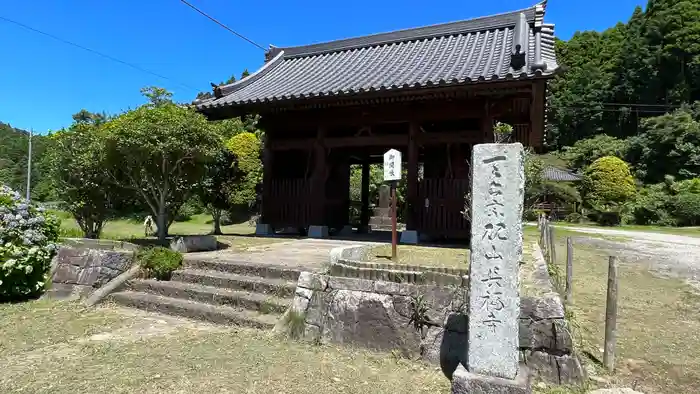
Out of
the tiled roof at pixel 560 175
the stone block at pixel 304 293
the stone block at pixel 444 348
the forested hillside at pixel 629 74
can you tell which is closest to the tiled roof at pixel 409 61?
the stone block at pixel 304 293

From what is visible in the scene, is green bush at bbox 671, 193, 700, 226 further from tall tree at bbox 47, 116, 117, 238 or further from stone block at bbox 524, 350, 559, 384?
tall tree at bbox 47, 116, 117, 238

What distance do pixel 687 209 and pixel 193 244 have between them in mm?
28878

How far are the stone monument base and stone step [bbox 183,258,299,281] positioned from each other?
2.90 m

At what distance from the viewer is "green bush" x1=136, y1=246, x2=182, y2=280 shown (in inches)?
263

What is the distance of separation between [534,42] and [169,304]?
9.64 metres

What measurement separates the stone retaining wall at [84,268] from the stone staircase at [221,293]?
15.8 inches

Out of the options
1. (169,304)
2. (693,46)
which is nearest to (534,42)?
(169,304)

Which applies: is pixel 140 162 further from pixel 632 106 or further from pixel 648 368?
pixel 632 106

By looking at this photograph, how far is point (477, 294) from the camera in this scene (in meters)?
3.51

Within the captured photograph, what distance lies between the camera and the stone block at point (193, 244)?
8047 millimetres

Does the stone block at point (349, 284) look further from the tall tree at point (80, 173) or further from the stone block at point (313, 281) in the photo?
the tall tree at point (80, 173)

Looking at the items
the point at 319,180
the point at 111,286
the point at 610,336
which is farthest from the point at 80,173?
the point at 610,336

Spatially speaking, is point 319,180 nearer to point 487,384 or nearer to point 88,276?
point 88,276

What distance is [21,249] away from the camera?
6.48 metres
